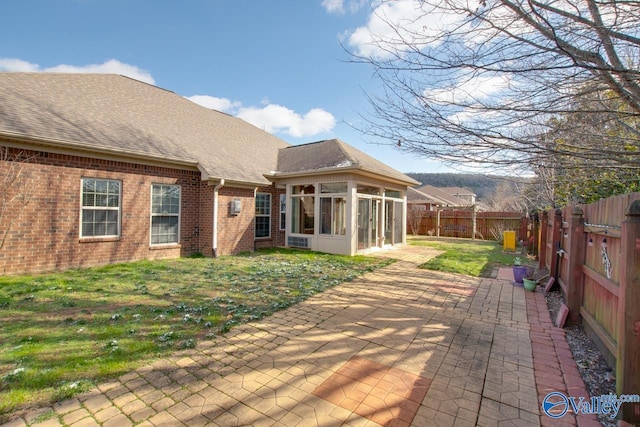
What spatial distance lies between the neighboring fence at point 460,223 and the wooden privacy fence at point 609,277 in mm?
14257

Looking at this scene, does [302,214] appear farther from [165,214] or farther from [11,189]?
[11,189]

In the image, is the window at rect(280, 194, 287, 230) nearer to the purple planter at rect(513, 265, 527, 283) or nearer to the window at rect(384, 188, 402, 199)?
the window at rect(384, 188, 402, 199)

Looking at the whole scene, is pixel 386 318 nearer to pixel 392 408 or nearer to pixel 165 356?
pixel 392 408

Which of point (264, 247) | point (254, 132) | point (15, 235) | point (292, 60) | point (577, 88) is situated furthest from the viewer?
point (254, 132)

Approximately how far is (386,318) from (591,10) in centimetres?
443

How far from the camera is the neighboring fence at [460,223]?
19.1 meters

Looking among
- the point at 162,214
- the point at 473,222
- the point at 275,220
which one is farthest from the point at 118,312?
the point at 473,222

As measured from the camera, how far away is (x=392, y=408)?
2529 millimetres

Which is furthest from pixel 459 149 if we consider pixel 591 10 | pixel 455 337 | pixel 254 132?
pixel 254 132

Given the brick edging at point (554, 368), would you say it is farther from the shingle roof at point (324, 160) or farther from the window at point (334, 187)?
the window at point (334, 187)

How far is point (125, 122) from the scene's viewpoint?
9.67m

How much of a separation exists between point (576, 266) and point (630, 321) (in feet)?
8.64

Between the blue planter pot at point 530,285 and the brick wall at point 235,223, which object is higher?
the brick wall at point 235,223
